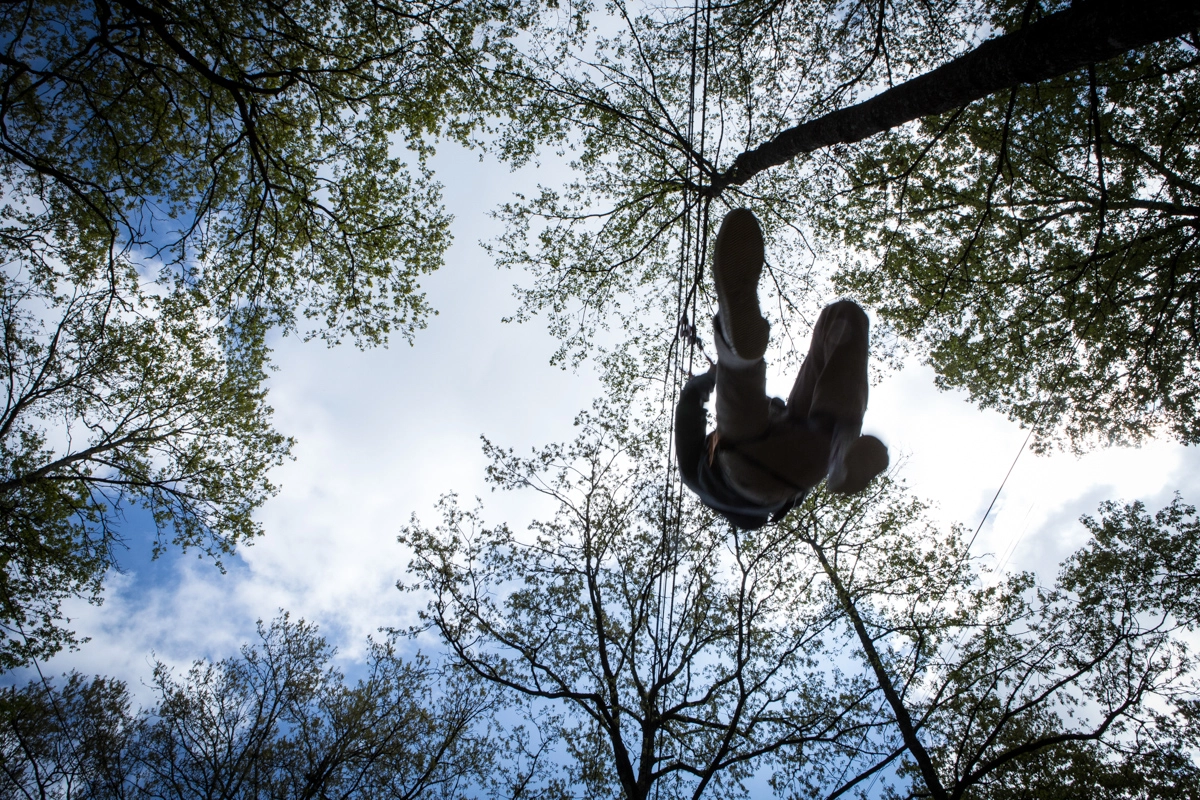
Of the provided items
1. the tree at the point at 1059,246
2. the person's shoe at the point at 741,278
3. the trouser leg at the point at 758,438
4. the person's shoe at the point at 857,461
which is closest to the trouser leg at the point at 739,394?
the trouser leg at the point at 758,438

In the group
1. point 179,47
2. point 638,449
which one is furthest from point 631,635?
point 179,47

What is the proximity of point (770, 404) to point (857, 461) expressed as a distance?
0.59 meters

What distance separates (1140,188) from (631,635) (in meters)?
10.8

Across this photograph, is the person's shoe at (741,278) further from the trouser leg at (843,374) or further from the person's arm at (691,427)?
the person's arm at (691,427)

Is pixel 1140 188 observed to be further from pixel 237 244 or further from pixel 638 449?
pixel 237 244

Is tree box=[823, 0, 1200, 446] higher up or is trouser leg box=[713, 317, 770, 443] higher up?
tree box=[823, 0, 1200, 446]

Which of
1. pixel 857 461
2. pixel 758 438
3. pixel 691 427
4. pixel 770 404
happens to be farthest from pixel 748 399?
pixel 857 461

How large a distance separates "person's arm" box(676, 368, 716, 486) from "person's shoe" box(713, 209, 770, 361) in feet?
2.25

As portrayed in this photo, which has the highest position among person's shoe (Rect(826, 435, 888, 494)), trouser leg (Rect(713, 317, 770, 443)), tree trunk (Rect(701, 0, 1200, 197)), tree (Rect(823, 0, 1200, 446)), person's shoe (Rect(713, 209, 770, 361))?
tree (Rect(823, 0, 1200, 446))

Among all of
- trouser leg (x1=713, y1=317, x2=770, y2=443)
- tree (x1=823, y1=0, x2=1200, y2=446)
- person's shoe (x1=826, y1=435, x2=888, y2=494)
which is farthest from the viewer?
Answer: tree (x1=823, y1=0, x2=1200, y2=446)

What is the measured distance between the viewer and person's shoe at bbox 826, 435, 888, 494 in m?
2.92

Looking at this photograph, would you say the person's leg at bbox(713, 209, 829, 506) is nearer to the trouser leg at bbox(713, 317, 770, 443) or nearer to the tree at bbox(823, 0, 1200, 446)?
the trouser leg at bbox(713, 317, 770, 443)

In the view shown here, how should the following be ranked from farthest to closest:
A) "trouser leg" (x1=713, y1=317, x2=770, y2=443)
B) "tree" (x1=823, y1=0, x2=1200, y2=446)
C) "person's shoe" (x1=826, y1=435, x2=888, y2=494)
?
"tree" (x1=823, y1=0, x2=1200, y2=446) → "person's shoe" (x1=826, y1=435, x2=888, y2=494) → "trouser leg" (x1=713, y1=317, x2=770, y2=443)

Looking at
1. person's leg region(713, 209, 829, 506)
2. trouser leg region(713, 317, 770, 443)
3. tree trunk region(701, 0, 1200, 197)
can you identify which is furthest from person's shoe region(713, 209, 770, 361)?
tree trunk region(701, 0, 1200, 197)
